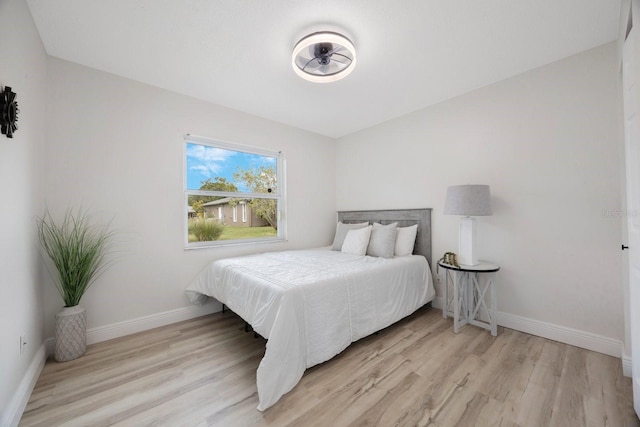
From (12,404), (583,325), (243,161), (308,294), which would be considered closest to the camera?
(12,404)

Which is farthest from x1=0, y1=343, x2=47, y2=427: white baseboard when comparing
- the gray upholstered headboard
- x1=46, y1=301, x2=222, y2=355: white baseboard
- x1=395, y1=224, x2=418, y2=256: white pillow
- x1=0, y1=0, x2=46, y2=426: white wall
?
the gray upholstered headboard

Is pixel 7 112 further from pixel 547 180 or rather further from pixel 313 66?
pixel 547 180

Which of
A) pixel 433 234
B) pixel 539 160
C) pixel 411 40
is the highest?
pixel 411 40

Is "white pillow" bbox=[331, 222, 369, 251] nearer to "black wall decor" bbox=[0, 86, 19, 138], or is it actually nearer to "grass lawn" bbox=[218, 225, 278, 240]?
"grass lawn" bbox=[218, 225, 278, 240]

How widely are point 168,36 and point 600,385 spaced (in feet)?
12.8

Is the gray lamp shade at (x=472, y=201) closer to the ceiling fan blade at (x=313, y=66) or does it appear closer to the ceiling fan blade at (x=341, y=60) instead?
the ceiling fan blade at (x=341, y=60)

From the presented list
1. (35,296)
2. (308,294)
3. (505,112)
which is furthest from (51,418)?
(505,112)

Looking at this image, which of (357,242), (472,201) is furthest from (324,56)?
(357,242)

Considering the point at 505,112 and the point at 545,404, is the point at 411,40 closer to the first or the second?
the point at 505,112

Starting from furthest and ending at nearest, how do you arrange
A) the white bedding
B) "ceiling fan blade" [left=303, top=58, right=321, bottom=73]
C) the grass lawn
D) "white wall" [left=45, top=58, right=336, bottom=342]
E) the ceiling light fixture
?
the grass lawn
"white wall" [left=45, top=58, right=336, bottom=342]
"ceiling fan blade" [left=303, top=58, right=321, bottom=73]
the ceiling light fixture
the white bedding

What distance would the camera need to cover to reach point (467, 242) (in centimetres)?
245

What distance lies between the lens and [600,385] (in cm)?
160

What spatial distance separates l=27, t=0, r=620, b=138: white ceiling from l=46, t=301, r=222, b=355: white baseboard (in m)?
2.41

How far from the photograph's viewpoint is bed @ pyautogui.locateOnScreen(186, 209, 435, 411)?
1595 mm
